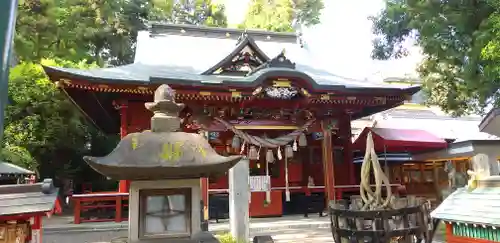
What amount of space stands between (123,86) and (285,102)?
5158mm

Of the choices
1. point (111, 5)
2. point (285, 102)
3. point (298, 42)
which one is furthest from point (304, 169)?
point (111, 5)

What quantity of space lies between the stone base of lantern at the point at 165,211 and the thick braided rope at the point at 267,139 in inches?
295

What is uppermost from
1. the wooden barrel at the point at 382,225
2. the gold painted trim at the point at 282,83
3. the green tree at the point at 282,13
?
the green tree at the point at 282,13

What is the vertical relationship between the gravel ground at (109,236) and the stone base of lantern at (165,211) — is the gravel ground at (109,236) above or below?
below

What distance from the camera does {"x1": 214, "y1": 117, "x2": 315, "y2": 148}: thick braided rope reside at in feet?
39.2

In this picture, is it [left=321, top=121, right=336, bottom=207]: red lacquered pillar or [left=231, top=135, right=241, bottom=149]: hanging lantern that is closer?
[left=231, top=135, right=241, bottom=149]: hanging lantern

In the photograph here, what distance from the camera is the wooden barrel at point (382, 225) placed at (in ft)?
18.2

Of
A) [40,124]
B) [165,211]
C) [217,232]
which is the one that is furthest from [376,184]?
[40,124]

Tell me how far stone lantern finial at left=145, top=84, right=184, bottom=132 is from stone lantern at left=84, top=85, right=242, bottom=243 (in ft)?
0.04

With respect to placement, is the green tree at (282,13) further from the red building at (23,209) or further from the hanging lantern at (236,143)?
the red building at (23,209)

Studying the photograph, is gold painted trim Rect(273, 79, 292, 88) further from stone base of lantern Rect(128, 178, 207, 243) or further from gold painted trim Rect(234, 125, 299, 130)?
stone base of lantern Rect(128, 178, 207, 243)

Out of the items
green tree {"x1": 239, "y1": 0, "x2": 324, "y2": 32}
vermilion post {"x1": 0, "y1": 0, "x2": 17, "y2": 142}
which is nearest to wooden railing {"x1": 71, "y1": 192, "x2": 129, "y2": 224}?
vermilion post {"x1": 0, "y1": 0, "x2": 17, "y2": 142}

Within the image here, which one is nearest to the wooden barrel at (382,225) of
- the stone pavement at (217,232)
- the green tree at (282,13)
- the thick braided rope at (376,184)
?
the thick braided rope at (376,184)

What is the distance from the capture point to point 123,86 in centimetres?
1054
